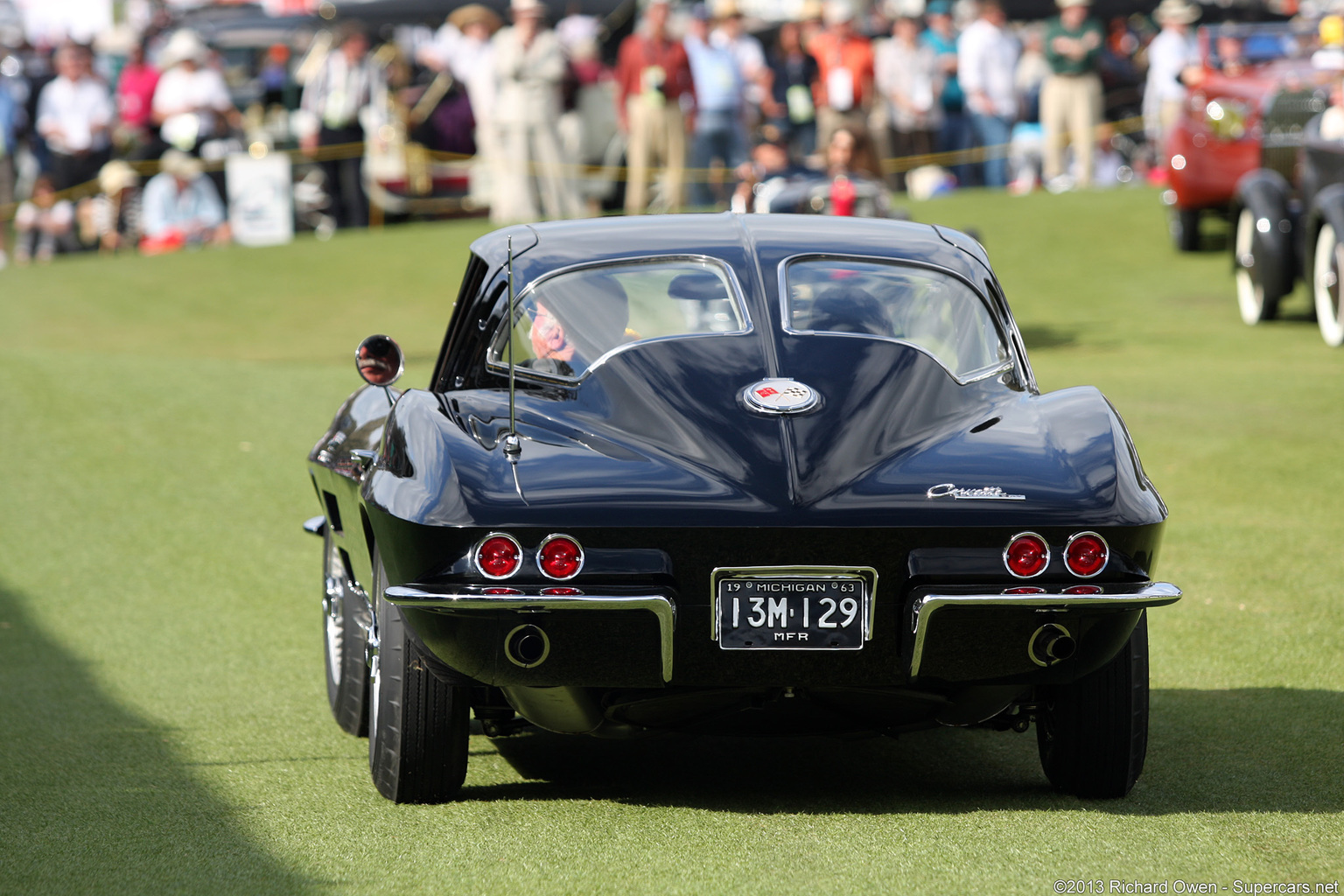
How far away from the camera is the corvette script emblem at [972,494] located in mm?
4121

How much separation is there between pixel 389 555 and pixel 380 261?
15.8 metres

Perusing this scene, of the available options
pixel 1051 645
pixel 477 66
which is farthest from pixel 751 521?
A: pixel 477 66

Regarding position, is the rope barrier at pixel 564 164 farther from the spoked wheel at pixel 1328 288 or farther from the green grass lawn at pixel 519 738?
the green grass lawn at pixel 519 738

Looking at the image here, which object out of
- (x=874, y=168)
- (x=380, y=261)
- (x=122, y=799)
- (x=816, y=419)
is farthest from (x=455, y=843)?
(x=380, y=261)

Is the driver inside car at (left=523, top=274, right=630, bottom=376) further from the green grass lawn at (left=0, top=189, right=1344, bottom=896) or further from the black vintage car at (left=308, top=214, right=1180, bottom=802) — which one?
the green grass lawn at (left=0, top=189, right=1344, bottom=896)

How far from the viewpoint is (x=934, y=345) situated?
4.81 m

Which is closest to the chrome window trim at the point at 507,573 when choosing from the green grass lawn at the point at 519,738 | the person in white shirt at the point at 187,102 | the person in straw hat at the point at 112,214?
the green grass lawn at the point at 519,738

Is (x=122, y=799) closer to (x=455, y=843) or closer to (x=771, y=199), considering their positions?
(x=455, y=843)

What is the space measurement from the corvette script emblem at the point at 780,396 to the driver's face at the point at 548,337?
1.84 feet

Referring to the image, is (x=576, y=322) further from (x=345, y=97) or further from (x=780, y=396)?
(x=345, y=97)

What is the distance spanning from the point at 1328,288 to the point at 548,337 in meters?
9.52

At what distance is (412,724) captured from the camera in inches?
178

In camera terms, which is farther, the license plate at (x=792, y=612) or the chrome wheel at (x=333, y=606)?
the chrome wheel at (x=333, y=606)

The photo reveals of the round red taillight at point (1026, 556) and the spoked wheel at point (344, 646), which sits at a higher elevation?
the round red taillight at point (1026, 556)
